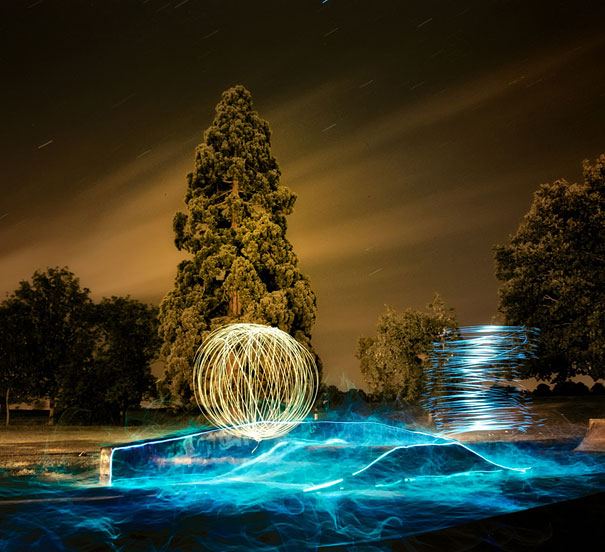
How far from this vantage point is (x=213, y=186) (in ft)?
62.0

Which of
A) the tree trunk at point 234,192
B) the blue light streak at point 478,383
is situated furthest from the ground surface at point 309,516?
the tree trunk at point 234,192

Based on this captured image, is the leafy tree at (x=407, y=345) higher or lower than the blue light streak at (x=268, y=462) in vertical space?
higher

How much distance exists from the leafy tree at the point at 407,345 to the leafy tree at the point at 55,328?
14.5 meters

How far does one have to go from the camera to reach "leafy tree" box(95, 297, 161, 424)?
84.8 ft

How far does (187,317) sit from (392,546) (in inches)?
548

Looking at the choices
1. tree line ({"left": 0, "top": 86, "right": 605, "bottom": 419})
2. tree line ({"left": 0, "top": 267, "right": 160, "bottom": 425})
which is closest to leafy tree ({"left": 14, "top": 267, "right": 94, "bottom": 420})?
tree line ({"left": 0, "top": 267, "right": 160, "bottom": 425})

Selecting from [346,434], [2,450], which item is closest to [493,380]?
[346,434]

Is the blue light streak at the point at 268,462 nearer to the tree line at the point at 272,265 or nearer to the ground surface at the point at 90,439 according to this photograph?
the ground surface at the point at 90,439

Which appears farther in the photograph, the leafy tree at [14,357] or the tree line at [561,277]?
the leafy tree at [14,357]

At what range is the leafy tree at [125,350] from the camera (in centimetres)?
2586

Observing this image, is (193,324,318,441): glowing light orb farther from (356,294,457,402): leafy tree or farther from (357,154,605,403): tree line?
(357,154,605,403): tree line

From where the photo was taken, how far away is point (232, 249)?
17.5 metres

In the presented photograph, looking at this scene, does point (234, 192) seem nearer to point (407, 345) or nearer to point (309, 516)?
point (407, 345)

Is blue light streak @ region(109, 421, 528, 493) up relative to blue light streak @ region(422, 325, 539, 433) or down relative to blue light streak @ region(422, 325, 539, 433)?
down
